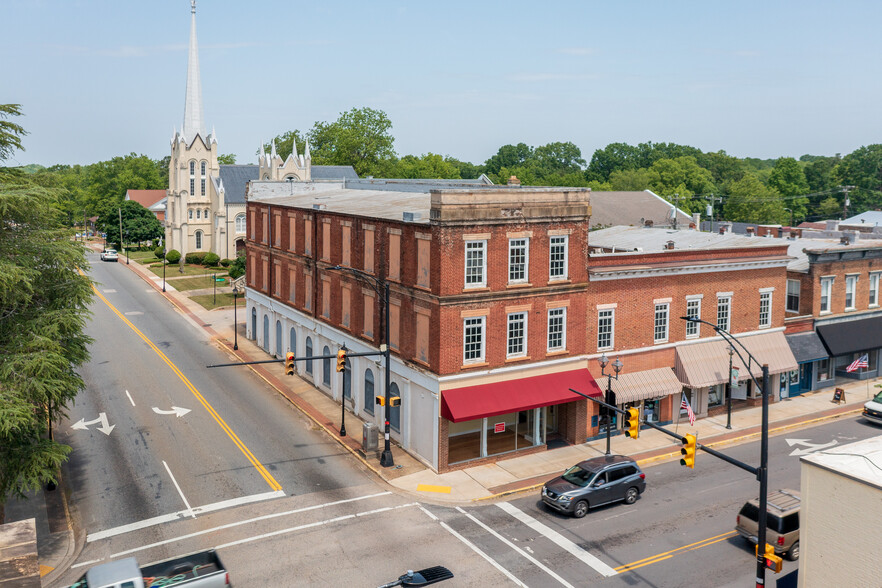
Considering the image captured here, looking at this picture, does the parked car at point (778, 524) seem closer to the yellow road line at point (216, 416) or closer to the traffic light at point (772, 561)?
the traffic light at point (772, 561)

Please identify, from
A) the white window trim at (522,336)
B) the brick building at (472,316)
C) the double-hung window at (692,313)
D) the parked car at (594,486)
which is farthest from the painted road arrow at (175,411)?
the double-hung window at (692,313)

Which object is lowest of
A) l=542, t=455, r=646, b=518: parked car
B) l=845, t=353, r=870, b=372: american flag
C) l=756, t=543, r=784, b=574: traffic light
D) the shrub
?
l=542, t=455, r=646, b=518: parked car

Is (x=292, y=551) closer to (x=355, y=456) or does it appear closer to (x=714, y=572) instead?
(x=355, y=456)

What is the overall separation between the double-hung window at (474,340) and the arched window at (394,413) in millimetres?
4870

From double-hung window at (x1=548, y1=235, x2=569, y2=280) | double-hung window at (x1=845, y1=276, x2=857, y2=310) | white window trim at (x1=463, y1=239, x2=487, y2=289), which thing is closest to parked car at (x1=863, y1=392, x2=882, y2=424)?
double-hung window at (x1=845, y1=276, x2=857, y2=310)

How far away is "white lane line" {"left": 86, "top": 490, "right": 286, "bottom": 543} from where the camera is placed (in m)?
27.6

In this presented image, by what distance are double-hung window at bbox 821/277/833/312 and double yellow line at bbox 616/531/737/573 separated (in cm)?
2496

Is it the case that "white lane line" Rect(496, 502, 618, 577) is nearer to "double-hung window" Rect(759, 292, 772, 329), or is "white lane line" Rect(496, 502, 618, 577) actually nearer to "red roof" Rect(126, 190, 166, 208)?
"double-hung window" Rect(759, 292, 772, 329)

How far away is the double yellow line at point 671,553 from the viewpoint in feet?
82.5

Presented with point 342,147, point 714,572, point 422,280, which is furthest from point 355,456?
point 342,147

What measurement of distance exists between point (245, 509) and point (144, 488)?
17.2 ft

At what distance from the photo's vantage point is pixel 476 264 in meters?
34.0

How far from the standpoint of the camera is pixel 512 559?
25.7 m

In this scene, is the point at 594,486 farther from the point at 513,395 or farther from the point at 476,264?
the point at 476,264
